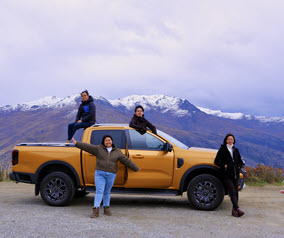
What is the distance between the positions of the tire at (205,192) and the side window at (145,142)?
105 cm

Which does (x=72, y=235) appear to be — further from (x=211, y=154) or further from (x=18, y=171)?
(x=211, y=154)

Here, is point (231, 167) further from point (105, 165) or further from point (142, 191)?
point (105, 165)

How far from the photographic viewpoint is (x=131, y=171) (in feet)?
22.7

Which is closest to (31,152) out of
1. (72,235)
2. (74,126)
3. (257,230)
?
(74,126)

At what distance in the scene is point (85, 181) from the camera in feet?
23.4

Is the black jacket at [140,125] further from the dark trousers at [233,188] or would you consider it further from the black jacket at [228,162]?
the dark trousers at [233,188]

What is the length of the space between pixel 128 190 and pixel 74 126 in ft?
7.07

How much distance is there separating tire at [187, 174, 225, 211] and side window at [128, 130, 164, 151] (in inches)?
41.3

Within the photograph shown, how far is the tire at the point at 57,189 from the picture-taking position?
7.10 meters

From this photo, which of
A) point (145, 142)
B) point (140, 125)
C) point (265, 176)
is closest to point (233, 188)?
point (145, 142)

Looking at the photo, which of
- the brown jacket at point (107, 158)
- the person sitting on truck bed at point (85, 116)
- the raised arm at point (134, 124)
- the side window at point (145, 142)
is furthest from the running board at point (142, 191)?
the person sitting on truck bed at point (85, 116)

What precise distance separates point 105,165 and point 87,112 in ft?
7.14

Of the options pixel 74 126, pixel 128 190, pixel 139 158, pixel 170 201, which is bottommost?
pixel 170 201

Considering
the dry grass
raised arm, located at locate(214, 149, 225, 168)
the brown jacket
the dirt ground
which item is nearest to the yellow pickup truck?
raised arm, located at locate(214, 149, 225, 168)
